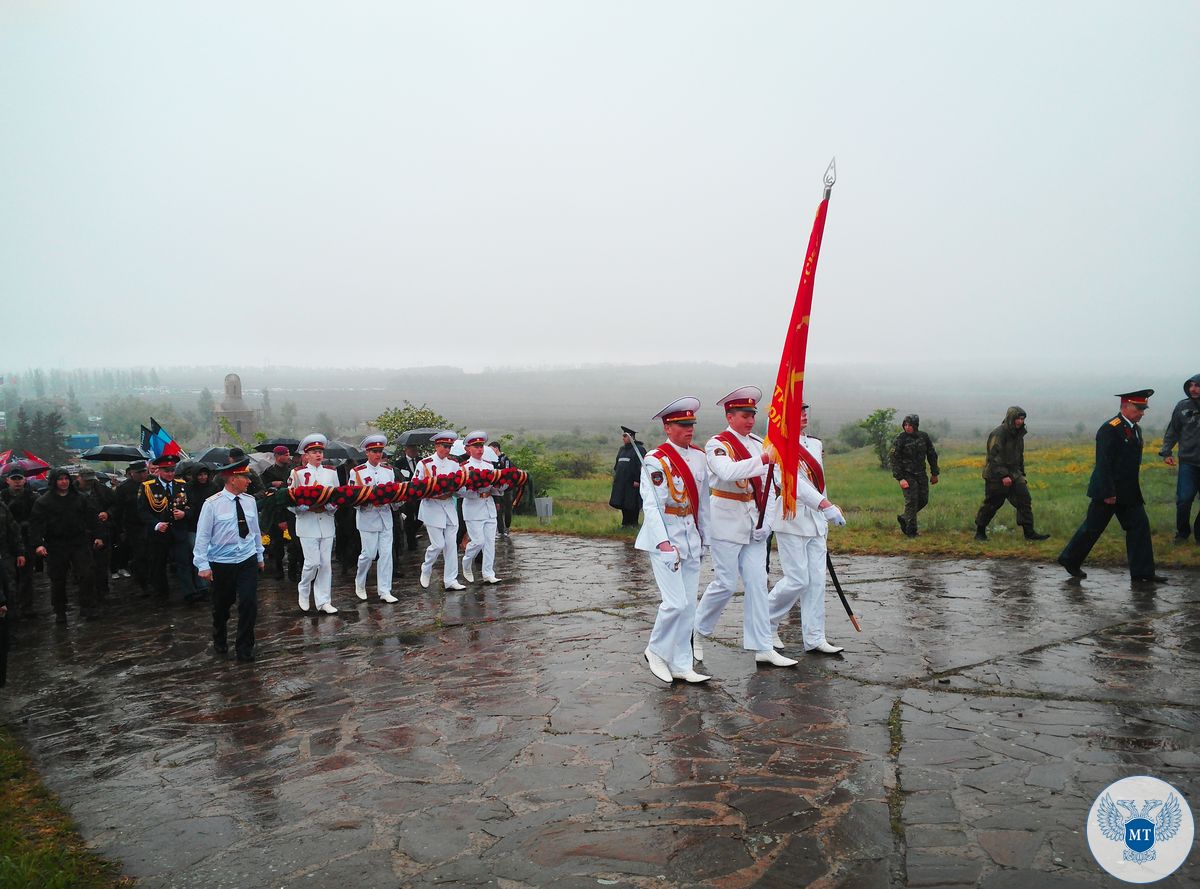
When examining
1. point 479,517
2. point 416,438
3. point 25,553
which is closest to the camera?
point 25,553

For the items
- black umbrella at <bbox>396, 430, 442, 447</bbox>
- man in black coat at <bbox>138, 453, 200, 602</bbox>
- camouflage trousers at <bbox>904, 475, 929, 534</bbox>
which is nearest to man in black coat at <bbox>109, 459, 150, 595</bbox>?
man in black coat at <bbox>138, 453, 200, 602</bbox>

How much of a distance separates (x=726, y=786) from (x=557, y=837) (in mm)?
984

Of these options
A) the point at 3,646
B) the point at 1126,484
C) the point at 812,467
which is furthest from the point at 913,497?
the point at 3,646

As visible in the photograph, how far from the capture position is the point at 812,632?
7434 mm

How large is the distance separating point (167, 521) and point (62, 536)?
1.18 meters

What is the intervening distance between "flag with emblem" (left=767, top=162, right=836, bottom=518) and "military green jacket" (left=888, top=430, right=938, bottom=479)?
6.62m

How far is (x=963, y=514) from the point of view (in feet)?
46.4

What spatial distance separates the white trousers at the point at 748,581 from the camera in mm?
7062

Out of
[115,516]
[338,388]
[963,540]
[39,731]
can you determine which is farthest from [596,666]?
→ [338,388]

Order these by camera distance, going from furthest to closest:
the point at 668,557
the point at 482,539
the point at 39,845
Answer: the point at 482,539
the point at 668,557
the point at 39,845

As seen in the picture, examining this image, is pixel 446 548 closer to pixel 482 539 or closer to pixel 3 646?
pixel 482 539

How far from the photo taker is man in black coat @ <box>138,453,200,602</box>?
1197cm

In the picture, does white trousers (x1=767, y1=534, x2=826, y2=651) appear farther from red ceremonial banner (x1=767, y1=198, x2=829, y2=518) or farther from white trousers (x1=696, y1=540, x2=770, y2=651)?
red ceremonial banner (x1=767, y1=198, x2=829, y2=518)

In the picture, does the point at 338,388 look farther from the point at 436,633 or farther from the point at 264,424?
the point at 436,633
